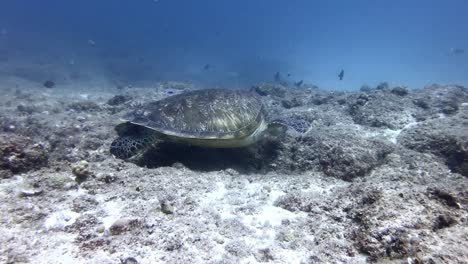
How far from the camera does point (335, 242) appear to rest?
11.0ft

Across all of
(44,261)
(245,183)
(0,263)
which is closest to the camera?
(0,263)

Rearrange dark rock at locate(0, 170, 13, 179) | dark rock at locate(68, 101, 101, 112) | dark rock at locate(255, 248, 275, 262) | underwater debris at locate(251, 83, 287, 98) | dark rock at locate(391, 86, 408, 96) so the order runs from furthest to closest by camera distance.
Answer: underwater debris at locate(251, 83, 287, 98)
dark rock at locate(68, 101, 101, 112)
dark rock at locate(391, 86, 408, 96)
dark rock at locate(0, 170, 13, 179)
dark rock at locate(255, 248, 275, 262)

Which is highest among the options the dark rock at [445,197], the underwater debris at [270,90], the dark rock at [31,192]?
the underwater debris at [270,90]

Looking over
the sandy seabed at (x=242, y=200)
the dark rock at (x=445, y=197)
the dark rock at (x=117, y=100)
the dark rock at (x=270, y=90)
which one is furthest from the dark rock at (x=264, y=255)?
the dark rock at (x=270, y=90)

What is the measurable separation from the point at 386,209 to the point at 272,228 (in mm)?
1545

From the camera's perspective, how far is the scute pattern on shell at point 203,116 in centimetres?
622

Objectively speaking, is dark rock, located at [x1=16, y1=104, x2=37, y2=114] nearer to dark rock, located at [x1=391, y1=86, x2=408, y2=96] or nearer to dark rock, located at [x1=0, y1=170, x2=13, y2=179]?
dark rock, located at [x1=0, y1=170, x2=13, y2=179]

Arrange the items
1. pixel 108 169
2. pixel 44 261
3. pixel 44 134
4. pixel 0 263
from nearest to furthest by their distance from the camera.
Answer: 1. pixel 0 263
2. pixel 44 261
3. pixel 108 169
4. pixel 44 134

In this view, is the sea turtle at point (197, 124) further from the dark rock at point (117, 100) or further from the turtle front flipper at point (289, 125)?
the dark rock at point (117, 100)

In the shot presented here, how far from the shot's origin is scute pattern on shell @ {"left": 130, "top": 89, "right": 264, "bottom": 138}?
622 cm

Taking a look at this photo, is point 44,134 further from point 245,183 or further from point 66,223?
point 245,183

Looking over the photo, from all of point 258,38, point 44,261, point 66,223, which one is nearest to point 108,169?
point 66,223

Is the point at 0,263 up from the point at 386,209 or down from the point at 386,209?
down

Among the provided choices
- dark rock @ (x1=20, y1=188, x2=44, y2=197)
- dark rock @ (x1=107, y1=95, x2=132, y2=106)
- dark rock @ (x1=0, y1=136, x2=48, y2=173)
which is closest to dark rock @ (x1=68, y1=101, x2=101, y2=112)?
dark rock @ (x1=107, y1=95, x2=132, y2=106)
